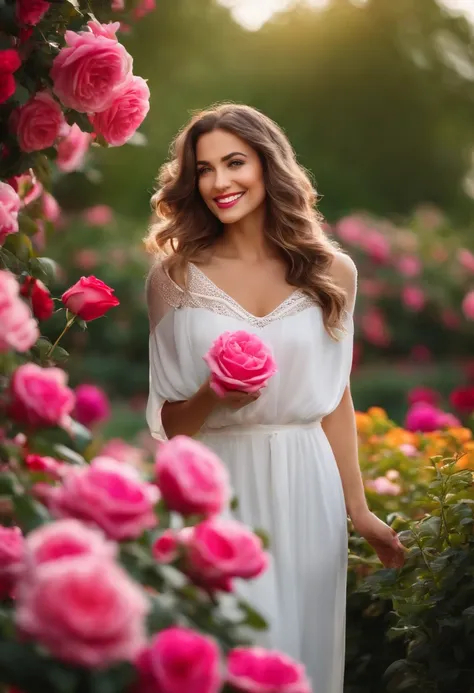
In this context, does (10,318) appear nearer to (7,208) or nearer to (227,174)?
(7,208)

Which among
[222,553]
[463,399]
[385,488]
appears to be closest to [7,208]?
[222,553]

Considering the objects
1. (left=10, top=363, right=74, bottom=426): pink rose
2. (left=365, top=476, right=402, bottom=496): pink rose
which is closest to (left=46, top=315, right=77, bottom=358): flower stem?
(left=10, top=363, right=74, bottom=426): pink rose

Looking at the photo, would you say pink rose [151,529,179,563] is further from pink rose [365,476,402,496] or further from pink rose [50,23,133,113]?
pink rose [365,476,402,496]

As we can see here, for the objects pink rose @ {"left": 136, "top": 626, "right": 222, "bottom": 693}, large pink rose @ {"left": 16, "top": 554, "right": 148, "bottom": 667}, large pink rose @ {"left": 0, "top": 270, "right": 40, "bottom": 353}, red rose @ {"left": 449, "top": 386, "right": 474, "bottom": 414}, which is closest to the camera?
large pink rose @ {"left": 16, "top": 554, "right": 148, "bottom": 667}

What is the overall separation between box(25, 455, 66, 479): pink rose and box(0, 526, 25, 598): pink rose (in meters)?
0.24

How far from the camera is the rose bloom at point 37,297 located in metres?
2.64

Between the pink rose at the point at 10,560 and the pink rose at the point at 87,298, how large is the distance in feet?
3.41

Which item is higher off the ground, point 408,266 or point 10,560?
point 10,560

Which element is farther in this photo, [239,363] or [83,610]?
[239,363]

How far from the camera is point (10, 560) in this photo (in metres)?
1.59

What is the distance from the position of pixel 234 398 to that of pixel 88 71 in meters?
0.86

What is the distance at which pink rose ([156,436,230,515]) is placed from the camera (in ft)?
5.21

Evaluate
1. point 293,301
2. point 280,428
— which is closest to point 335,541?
point 280,428

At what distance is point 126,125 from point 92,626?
164 cm
